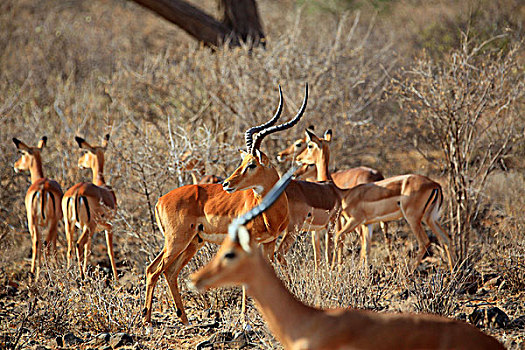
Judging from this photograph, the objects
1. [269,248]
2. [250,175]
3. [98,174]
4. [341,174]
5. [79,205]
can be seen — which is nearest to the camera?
[250,175]

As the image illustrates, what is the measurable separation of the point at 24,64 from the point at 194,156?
33.8 feet

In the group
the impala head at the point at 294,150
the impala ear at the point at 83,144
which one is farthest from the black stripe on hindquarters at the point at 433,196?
the impala ear at the point at 83,144

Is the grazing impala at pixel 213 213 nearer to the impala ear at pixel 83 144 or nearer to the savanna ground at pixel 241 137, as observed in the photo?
the savanna ground at pixel 241 137

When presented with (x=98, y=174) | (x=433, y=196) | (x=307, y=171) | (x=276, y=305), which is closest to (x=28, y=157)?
(x=98, y=174)

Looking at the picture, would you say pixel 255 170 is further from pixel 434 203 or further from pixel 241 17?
pixel 241 17

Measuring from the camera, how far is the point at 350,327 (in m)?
3.17

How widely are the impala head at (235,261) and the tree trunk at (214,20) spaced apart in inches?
405

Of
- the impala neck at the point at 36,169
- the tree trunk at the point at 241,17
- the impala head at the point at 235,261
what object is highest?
the tree trunk at the point at 241,17

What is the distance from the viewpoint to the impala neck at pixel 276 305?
3227mm

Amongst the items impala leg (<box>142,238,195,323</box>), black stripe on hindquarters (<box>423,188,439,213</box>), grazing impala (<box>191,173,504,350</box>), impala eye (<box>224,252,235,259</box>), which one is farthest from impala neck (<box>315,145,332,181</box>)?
impala eye (<box>224,252,235,259</box>)

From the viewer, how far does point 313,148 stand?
8008 mm

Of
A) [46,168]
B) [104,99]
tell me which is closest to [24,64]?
[104,99]

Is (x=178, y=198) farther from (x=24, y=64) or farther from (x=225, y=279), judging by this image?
(x=24, y=64)

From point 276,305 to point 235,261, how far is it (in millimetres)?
345
